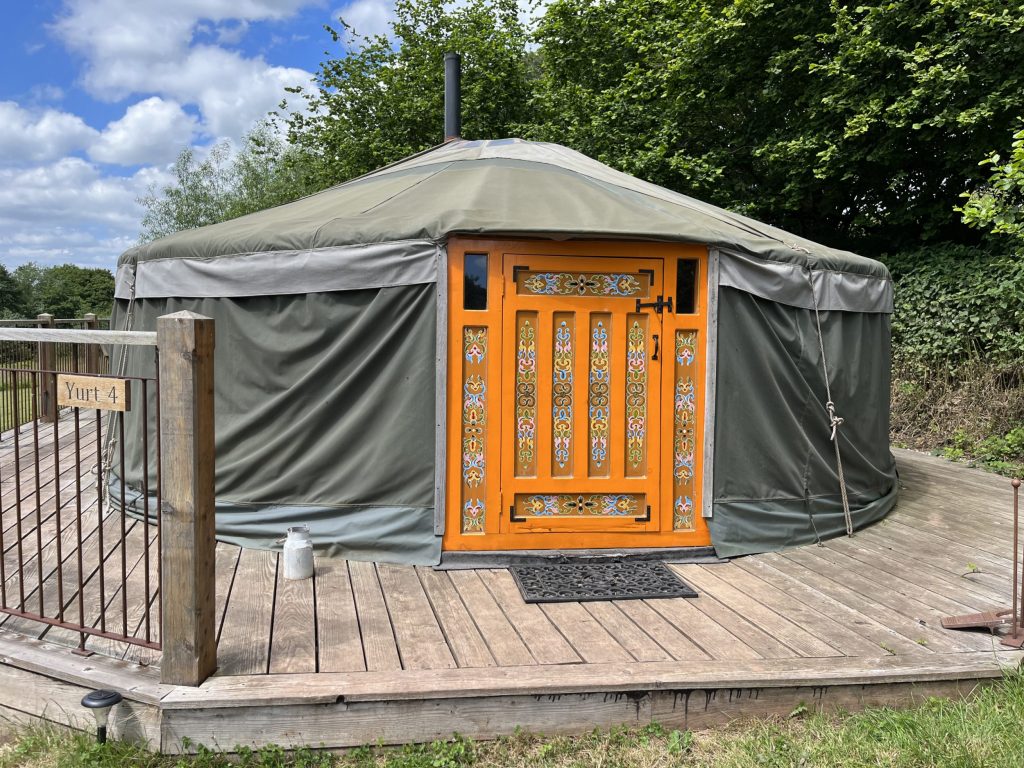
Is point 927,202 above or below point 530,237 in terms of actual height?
above

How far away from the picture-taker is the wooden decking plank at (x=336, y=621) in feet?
7.22

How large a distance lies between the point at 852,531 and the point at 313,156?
1445cm

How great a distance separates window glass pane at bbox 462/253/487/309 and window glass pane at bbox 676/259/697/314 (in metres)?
0.94

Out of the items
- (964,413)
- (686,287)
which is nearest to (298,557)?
(686,287)

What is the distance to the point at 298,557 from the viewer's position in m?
2.96

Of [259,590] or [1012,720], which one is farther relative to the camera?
[259,590]

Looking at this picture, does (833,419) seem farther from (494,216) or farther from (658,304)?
(494,216)

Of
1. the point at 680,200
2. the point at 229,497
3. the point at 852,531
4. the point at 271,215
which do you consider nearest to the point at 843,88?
the point at 680,200

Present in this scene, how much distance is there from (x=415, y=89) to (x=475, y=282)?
463 inches

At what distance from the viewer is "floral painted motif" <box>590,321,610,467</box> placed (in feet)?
11.2

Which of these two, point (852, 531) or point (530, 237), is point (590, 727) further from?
point (852, 531)

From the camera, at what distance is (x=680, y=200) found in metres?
4.22

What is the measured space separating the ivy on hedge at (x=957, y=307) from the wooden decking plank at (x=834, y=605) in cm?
454

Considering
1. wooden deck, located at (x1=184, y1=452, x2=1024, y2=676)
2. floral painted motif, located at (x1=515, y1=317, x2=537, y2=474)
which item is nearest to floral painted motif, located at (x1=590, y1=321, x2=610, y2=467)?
floral painted motif, located at (x1=515, y1=317, x2=537, y2=474)
